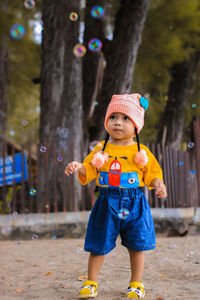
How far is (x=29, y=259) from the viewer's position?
394cm

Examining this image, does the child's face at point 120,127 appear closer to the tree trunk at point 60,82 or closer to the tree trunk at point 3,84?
the tree trunk at point 60,82

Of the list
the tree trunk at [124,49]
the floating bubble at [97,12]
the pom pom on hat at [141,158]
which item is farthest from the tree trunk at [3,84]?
the pom pom on hat at [141,158]

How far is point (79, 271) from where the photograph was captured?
3.41 m

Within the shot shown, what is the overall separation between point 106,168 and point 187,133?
10.2 m

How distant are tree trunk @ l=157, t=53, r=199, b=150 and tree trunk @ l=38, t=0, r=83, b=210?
452 centimetres

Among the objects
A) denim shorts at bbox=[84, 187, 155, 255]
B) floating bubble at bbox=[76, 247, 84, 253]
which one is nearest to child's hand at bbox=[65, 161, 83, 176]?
denim shorts at bbox=[84, 187, 155, 255]

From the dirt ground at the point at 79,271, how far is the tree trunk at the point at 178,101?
5.71m

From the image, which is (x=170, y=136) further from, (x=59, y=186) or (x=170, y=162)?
(x=59, y=186)

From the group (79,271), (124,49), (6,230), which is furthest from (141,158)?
(124,49)

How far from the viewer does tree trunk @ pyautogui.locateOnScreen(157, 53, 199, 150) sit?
10305 mm

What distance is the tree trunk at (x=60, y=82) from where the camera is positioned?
20.2 feet

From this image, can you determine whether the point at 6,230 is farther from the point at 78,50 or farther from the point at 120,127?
the point at 120,127

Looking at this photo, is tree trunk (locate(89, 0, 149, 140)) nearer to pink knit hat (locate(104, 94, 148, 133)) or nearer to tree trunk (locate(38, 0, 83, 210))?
tree trunk (locate(38, 0, 83, 210))

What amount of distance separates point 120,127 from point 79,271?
4.98 feet
